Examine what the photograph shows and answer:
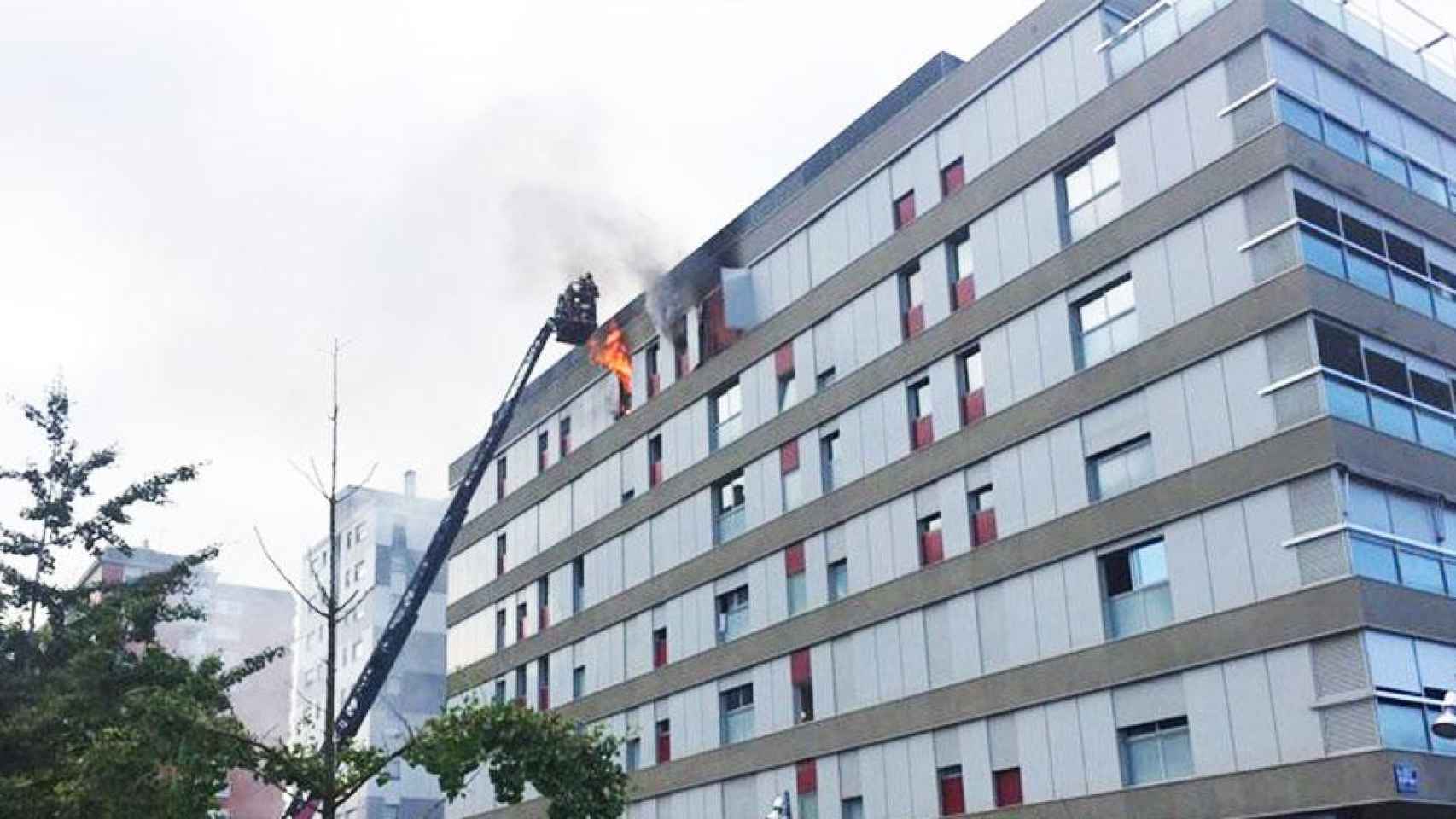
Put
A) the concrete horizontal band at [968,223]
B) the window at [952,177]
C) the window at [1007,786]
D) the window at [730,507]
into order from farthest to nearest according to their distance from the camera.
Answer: the window at [730,507], the window at [952,177], the window at [1007,786], the concrete horizontal band at [968,223]

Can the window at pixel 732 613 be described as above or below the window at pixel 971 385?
below

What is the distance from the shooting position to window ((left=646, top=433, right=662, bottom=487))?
47.6 m

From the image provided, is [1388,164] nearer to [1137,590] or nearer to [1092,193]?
[1092,193]

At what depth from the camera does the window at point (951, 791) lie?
33094mm

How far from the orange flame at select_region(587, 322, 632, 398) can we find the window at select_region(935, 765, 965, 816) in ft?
64.4

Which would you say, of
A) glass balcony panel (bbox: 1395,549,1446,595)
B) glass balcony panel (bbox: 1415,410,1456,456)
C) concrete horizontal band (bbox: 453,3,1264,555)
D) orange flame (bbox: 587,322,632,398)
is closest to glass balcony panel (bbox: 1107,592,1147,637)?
glass balcony panel (bbox: 1395,549,1446,595)

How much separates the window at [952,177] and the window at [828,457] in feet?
22.0

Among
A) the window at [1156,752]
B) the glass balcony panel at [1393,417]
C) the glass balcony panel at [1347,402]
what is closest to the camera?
the glass balcony panel at [1347,402]

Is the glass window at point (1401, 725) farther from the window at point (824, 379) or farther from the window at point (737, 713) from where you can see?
the window at point (737, 713)

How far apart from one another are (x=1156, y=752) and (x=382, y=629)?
75.2m

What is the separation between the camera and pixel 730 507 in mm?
43594

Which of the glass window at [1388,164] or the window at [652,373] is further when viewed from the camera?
the window at [652,373]

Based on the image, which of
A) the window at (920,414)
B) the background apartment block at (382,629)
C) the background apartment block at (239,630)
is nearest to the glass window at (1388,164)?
the window at (920,414)

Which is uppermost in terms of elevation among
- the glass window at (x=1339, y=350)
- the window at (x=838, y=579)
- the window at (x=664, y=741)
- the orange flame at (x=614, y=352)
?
the orange flame at (x=614, y=352)
